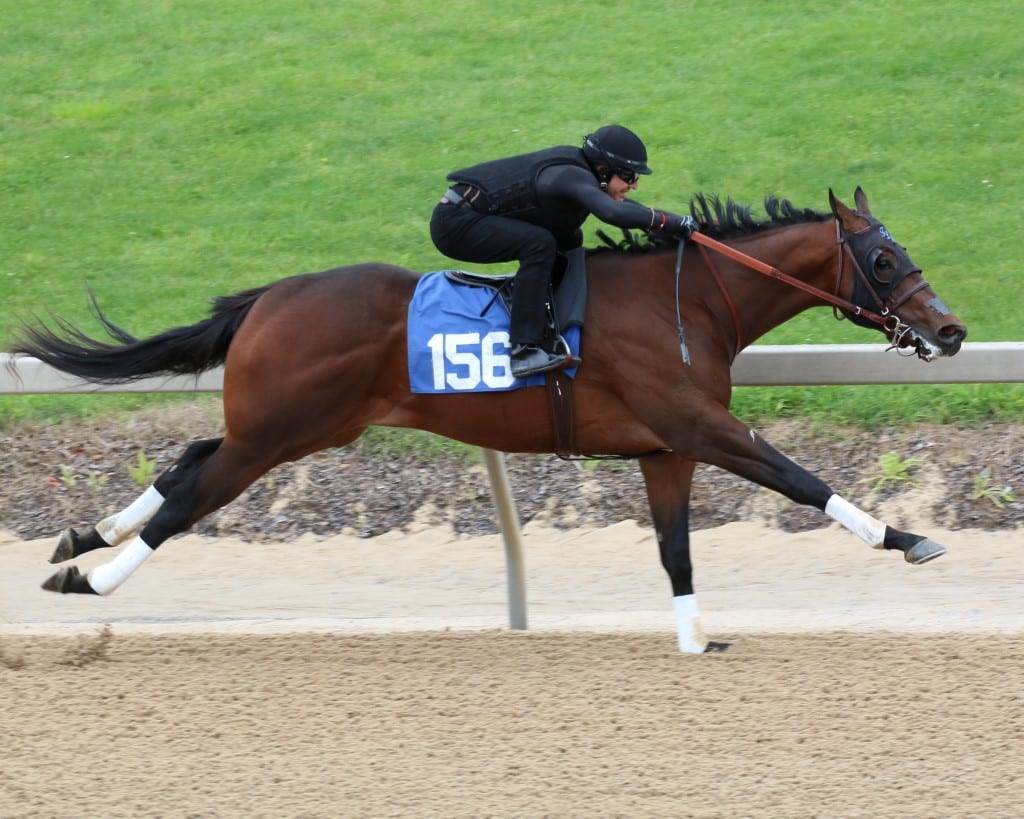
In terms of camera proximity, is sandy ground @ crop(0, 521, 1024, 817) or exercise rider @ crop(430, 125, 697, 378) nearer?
sandy ground @ crop(0, 521, 1024, 817)

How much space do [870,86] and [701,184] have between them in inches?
87.3

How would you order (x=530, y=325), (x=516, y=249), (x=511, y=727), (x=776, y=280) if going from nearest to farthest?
(x=511, y=727) < (x=530, y=325) < (x=516, y=249) < (x=776, y=280)

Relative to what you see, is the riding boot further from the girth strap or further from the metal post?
the metal post

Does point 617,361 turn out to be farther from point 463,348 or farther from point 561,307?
point 463,348

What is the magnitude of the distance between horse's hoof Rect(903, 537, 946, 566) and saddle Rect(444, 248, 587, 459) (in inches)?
54.4

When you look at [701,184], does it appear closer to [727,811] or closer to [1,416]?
[1,416]

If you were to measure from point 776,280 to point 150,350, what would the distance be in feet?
8.87

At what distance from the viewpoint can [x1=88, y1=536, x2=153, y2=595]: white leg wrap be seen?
563cm

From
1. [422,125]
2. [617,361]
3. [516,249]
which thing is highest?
[422,125]

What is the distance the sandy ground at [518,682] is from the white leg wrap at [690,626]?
0.07 m

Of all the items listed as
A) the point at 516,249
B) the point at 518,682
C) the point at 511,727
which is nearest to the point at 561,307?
the point at 516,249

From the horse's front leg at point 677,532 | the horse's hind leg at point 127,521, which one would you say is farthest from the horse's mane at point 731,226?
the horse's hind leg at point 127,521

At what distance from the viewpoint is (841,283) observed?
555 cm

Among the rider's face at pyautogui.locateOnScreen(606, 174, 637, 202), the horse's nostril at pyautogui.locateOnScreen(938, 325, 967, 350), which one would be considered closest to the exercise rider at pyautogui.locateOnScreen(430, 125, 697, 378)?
the rider's face at pyautogui.locateOnScreen(606, 174, 637, 202)
